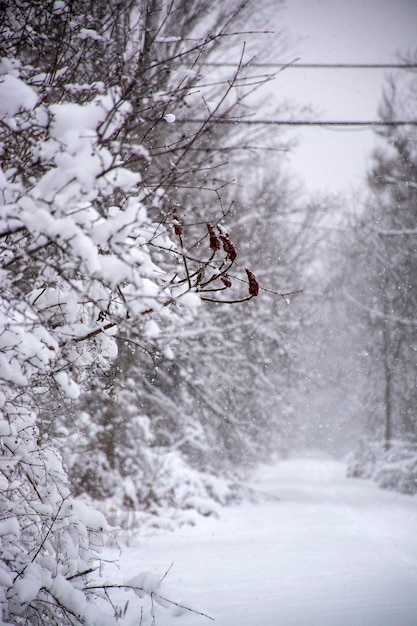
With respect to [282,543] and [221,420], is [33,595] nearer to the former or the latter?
[282,543]

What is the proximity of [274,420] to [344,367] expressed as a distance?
37.9 ft

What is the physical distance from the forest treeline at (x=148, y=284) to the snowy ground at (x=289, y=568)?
768 mm

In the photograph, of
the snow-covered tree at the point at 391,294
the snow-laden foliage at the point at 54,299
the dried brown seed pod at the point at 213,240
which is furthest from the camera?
the snow-covered tree at the point at 391,294

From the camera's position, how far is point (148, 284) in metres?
2.09

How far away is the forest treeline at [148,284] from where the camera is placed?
180 centimetres

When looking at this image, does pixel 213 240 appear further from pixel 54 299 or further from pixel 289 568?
pixel 289 568

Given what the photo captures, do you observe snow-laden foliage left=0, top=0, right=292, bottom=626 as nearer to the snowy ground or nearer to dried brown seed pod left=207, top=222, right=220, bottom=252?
dried brown seed pod left=207, top=222, right=220, bottom=252

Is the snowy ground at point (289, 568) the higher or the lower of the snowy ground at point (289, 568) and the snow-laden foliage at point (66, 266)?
the lower

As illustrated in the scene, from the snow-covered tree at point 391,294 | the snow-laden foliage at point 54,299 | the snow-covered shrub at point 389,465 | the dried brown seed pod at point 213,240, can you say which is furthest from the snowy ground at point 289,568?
the snow-covered tree at point 391,294

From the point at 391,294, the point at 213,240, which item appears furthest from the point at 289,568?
the point at 391,294

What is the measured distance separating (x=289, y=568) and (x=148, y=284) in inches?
166

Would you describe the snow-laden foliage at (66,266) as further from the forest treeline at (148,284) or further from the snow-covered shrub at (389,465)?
the snow-covered shrub at (389,465)

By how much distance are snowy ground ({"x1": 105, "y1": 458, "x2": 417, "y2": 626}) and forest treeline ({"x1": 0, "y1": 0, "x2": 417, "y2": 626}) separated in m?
0.77

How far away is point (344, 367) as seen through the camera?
23.4 m
